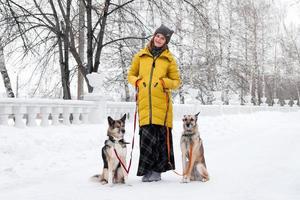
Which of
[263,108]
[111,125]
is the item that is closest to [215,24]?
[263,108]

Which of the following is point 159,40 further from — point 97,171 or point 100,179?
point 97,171

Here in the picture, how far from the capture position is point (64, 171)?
7195mm

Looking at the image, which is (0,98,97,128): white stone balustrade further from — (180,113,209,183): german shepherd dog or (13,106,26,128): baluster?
(180,113,209,183): german shepherd dog

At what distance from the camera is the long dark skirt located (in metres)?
6.17

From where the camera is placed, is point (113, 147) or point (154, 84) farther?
point (154, 84)

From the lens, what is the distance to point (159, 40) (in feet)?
20.2

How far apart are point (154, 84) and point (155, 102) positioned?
24 cm

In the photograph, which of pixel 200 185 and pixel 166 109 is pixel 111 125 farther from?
pixel 200 185

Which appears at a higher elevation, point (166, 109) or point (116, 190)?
point (166, 109)

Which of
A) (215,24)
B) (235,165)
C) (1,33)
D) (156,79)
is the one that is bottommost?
(235,165)

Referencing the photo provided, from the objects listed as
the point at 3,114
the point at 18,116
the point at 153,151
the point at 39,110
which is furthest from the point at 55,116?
the point at 153,151

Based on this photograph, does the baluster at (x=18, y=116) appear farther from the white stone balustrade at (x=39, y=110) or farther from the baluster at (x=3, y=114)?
the baluster at (x=3, y=114)

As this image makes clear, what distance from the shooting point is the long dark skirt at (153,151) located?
6.17 metres

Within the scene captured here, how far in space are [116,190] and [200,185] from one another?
1094 millimetres
